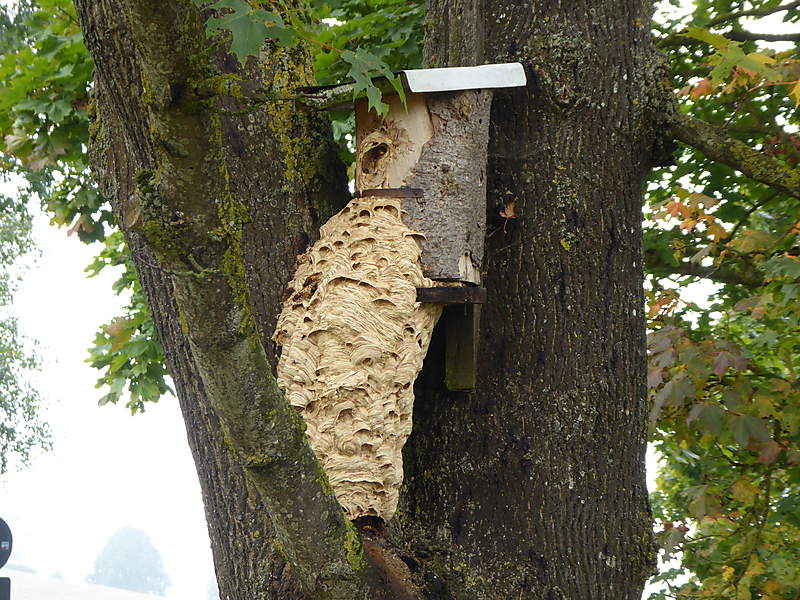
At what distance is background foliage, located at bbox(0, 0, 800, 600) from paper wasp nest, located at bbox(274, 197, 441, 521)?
32.1 inches

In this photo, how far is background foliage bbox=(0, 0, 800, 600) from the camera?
390cm

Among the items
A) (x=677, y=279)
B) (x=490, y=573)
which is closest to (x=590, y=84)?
(x=490, y=573)

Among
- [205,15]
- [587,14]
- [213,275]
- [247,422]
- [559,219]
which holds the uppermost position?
[587,14]

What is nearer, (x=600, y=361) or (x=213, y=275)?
(x=213, y=275)

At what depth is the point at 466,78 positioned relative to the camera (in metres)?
2.87

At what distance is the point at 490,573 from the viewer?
2.77 m

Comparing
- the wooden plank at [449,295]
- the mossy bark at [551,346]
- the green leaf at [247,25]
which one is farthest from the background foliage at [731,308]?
the green leaf at [247,25]

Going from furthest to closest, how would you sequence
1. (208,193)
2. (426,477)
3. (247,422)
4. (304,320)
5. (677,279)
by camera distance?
(677,279) → (426,477) → (304,320) → (247,422) → (208,193)

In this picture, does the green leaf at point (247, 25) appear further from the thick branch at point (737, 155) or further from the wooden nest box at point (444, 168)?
the thick branch at point (737, 155)

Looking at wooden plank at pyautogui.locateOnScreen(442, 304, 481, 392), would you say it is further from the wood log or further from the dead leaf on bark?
the dead leaf on bark

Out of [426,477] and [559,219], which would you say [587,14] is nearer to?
[559,219]

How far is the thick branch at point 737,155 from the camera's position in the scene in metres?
3.14

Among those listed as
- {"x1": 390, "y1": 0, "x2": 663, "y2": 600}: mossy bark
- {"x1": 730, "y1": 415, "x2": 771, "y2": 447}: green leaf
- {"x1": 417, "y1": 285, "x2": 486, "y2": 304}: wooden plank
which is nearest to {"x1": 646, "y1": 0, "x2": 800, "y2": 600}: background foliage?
{"x1": 730, "y1": 415, "x2": 771, "y2": 447}: green leaf

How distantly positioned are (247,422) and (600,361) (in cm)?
143
